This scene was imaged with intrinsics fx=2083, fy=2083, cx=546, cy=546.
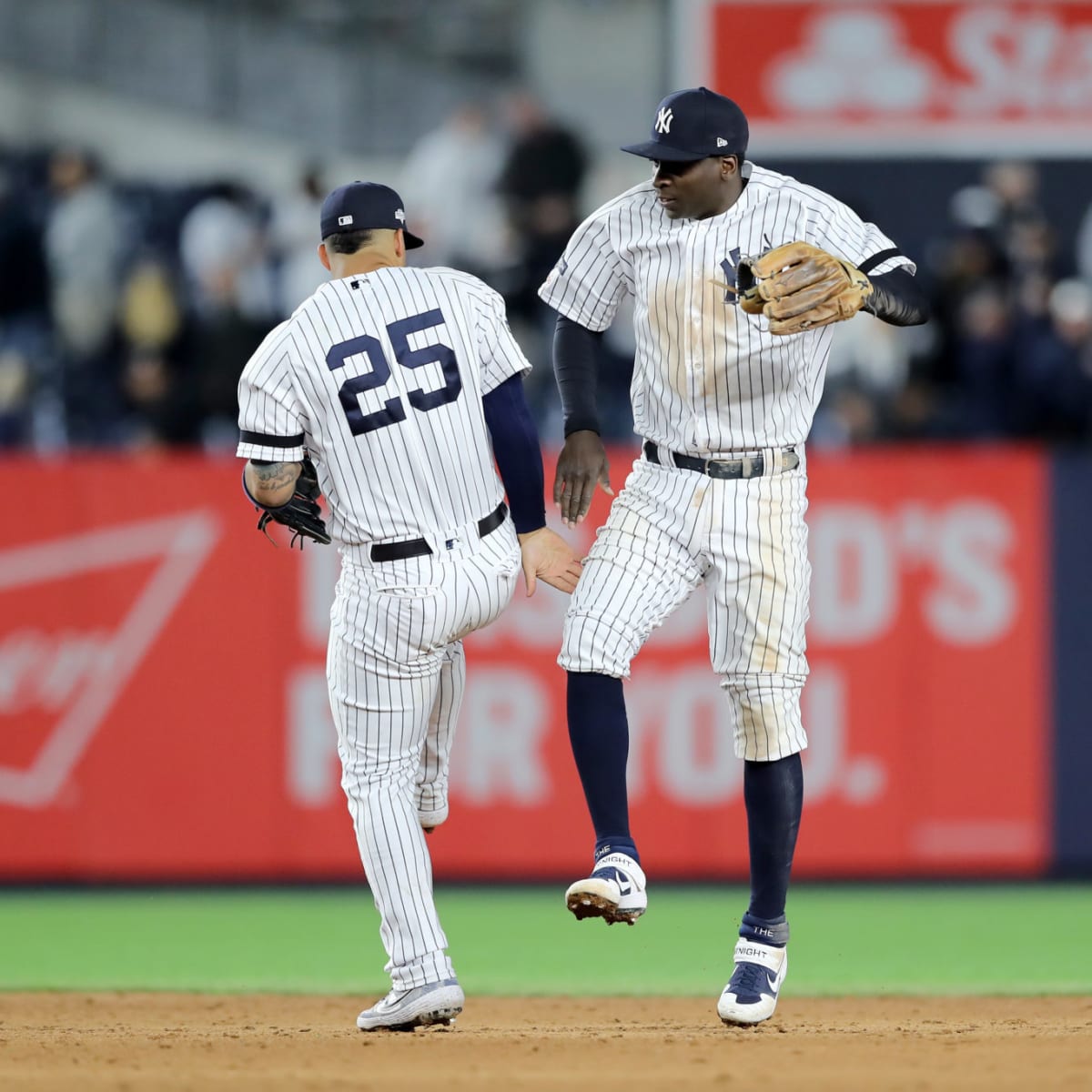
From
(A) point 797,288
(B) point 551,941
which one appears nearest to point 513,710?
(B) point 551,941

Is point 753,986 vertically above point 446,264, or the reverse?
point 446,264

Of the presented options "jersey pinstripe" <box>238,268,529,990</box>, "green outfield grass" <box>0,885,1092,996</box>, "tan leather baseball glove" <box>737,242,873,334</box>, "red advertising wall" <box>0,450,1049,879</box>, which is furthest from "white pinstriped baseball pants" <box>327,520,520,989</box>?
"red advertising wall" <box>0,450,1049,879</box>

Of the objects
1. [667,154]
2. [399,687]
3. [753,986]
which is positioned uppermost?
[667,154]

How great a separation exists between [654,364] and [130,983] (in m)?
3.02

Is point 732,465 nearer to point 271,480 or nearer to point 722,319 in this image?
point 722,319

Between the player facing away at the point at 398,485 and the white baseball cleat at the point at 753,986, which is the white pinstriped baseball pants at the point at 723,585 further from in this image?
the white baseball cleat at the point at 753,986

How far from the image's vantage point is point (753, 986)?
5.29 meters

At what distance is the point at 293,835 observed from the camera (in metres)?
8.79

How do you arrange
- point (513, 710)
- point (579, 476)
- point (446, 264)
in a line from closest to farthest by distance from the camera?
1. point (579, 476)
2. point (513, 710)
3. point (446, 264)

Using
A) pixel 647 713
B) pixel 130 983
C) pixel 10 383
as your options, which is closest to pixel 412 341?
pixel 130 983

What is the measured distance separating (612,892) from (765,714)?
661mm

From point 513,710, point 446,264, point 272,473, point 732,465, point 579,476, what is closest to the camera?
point 272,473

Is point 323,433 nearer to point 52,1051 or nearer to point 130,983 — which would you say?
point 52,1051

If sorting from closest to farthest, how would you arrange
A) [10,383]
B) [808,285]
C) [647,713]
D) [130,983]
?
[808,285]
[130,983]
[647,713]
[10,383]
